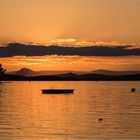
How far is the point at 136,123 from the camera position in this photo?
64062 mm

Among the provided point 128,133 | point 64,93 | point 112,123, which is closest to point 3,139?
point 128,133

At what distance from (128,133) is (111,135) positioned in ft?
9.26

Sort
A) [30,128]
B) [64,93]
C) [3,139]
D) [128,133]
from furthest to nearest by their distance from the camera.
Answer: [64,93]
[30,128]
[128,133]
[3,139]

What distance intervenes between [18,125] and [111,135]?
15039mm

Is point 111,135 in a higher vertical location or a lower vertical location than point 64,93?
lower

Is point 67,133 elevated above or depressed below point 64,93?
below

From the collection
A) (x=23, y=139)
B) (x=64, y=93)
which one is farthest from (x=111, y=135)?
(x=64, y=93)

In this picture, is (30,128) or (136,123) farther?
(136,123)

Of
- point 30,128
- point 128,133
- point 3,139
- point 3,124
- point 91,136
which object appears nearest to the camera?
point 3,139

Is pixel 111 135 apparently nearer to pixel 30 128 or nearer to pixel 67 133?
pixel 67 133

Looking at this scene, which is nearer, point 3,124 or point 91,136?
point 91,136

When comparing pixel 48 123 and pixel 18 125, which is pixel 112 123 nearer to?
pixel 48 123

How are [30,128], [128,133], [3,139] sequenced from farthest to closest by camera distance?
1. [30,128]
2. [128,133]
3. [3,139]

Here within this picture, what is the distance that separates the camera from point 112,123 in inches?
2554
